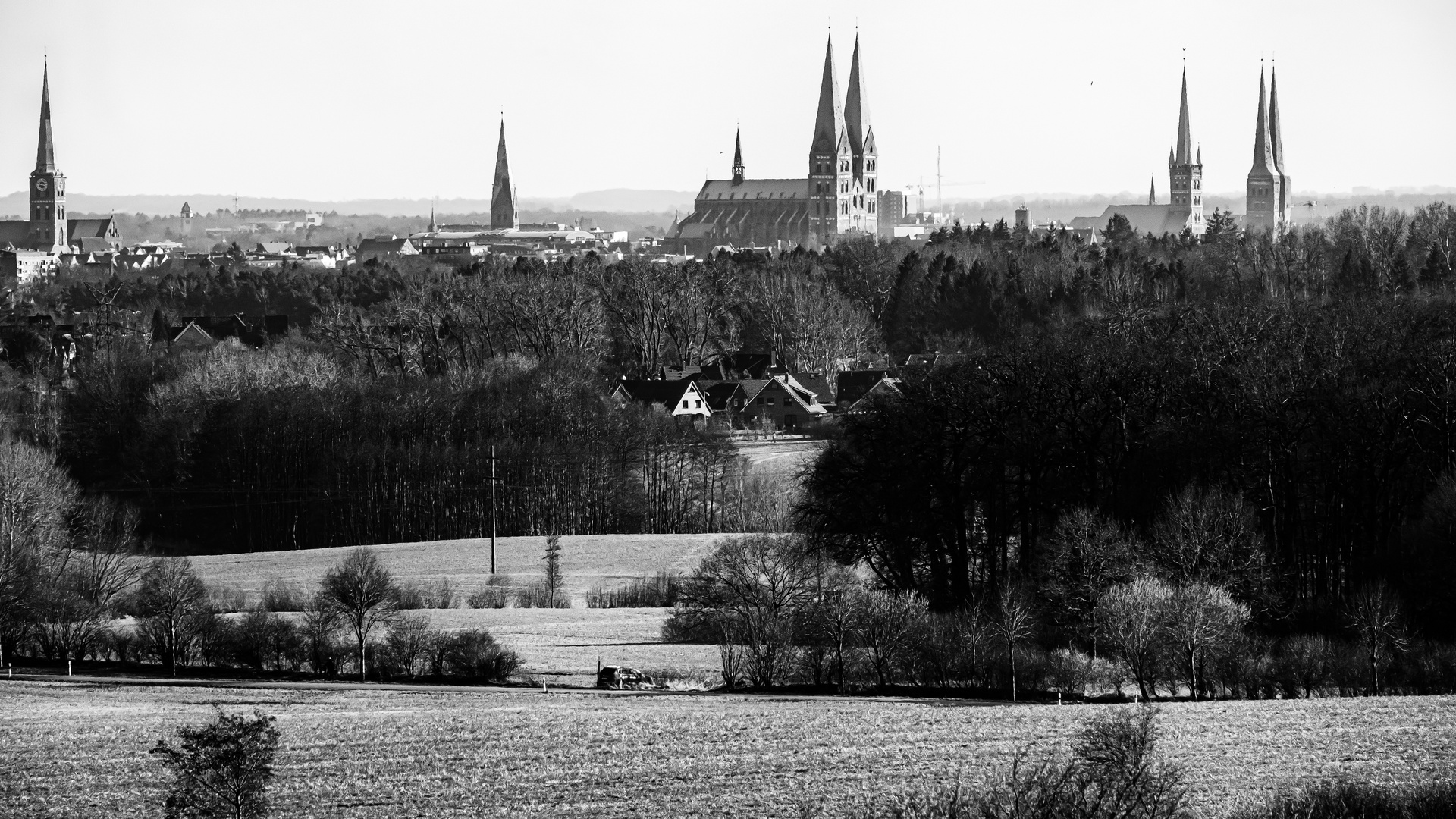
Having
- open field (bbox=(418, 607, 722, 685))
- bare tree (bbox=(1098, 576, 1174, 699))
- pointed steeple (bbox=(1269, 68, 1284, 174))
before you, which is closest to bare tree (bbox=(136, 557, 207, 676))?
open field (bbox=(418, 607, 722, 685))

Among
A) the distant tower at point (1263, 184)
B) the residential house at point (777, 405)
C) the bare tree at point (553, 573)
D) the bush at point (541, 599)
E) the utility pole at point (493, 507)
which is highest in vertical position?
the distant tower at point (1263, 184)

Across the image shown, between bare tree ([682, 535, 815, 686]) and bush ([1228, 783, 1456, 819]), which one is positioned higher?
bare tree ([682, 535, 815, 686])

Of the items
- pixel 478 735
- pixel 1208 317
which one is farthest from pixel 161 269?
pixel 478 735

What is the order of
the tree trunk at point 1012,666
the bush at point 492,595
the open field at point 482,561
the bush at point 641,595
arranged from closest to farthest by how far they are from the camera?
the tree trunk at point 1012,666 < the bush at point 641,595 < the bush at point 492,595 < the open field at point 482,561

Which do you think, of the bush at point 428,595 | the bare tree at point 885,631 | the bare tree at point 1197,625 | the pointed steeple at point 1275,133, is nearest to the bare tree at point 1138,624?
the bare tree at point 1197,625

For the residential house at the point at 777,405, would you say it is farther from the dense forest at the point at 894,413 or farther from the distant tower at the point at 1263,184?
the distant tower at the point at 1263,184

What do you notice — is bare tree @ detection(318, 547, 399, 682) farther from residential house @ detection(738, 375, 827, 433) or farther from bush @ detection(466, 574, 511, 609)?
residential house @ detection(738, 375, 827, 433)
